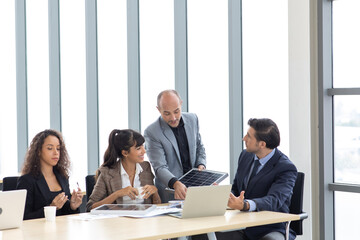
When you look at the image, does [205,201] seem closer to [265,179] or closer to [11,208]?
[265,179]

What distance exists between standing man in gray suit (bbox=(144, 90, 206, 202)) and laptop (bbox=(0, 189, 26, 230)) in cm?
134

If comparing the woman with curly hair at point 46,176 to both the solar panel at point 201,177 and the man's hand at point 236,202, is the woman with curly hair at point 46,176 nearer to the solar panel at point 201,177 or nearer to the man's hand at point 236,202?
the solar panel at point 201,177

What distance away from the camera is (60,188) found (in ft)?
13.9

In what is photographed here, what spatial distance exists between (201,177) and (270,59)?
4.92ft

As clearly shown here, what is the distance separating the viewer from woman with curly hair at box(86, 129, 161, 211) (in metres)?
4.23

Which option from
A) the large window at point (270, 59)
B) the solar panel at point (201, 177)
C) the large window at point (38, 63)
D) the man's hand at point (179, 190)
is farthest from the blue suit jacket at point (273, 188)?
the large window at point (38, 63)

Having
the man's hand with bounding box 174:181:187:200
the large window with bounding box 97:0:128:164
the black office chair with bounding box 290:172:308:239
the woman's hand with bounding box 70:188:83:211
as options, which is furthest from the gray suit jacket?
the large window with bounding box 97:0:128:164

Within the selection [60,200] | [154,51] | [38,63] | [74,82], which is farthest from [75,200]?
[38,63]

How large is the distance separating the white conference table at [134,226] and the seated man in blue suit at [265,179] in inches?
4.8

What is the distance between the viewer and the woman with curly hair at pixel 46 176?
4.11 meters

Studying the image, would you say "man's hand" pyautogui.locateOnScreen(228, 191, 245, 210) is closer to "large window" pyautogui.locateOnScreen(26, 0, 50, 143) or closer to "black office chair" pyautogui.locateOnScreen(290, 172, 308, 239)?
"black office chair" pyautogui.locateOnScreen(290, 172, 308, 239)

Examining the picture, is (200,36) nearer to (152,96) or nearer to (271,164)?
(152,96)

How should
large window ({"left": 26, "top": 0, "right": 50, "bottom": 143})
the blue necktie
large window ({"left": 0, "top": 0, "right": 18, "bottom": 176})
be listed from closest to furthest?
the blue necktie, large window ({"left": 26, "top": 0, "right": 50, "bottom": 143}), large window ({"left": 0, "top": 0, "right": 18, "bottom": 176})

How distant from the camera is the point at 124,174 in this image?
4344mm
